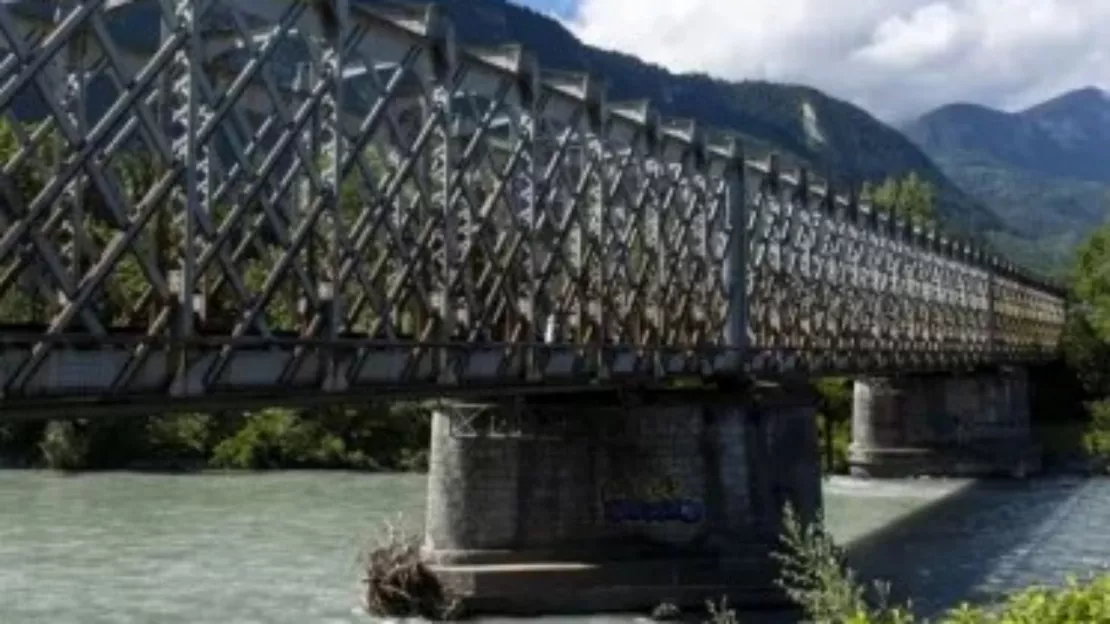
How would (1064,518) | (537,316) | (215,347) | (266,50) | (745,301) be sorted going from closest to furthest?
(215,347) → (266,50) → (537,316) → (745,301) → (1064,518)

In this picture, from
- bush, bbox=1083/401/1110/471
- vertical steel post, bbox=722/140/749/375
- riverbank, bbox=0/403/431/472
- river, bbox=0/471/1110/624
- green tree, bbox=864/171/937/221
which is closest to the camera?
river, bbox=0/471/1110/624

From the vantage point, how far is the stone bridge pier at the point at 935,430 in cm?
8456

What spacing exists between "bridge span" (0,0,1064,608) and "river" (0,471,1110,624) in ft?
13.1

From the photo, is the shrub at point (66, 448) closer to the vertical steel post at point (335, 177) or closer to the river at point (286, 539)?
the river at point (286, 539)

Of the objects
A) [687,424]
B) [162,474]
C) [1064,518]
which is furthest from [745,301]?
[162,474]

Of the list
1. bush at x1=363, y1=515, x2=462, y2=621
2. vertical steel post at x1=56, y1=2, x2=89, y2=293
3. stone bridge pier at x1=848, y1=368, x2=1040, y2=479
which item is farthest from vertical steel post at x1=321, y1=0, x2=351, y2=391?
stone bridge pier at x1=848, y1=368, x2=1040, y2=479

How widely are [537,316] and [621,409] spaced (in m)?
5.29

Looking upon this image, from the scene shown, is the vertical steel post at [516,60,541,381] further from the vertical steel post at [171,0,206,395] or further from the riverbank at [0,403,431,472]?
the riverbank at [0,403,431,472]

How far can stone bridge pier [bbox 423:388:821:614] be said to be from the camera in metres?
36.0

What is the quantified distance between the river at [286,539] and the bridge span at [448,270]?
399cm

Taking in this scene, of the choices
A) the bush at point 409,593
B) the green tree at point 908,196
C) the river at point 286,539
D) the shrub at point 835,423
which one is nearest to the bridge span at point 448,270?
the bush at point 409,593

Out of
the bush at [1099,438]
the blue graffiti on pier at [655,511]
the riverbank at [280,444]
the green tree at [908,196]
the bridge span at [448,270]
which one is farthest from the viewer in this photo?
the green tree at [908,196]

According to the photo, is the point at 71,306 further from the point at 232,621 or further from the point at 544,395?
the point at 544,395

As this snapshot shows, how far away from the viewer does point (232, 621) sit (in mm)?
34875
